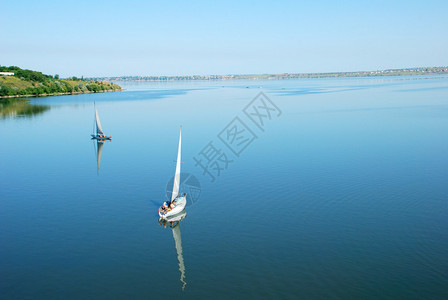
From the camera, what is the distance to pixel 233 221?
99.1 ft

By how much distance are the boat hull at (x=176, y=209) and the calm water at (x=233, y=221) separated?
93 centimetres

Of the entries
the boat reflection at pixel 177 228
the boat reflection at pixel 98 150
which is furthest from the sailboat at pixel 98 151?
the boat reflection at pixel 177 228

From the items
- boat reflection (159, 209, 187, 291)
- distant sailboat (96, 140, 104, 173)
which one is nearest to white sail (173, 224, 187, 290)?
boat reflection (159, 209, 187, 291)

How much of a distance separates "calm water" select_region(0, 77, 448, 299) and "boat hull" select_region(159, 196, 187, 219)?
0.93 m

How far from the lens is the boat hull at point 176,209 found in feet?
101

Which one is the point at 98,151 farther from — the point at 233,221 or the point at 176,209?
the point at 233,221

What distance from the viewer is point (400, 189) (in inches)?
1431

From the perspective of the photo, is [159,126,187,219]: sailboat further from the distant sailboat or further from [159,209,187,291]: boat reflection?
the distant sailboat

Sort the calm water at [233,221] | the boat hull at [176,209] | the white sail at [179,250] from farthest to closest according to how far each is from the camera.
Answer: the boat hull at [176,209], the white sail at [179,250], the calm water at [233,221]

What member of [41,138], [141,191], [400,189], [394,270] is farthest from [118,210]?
[41,138]

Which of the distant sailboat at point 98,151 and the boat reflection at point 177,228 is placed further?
the distant sailboat at point 98,151

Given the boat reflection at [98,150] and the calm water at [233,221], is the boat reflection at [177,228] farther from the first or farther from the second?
the boat reflection at [98,150]

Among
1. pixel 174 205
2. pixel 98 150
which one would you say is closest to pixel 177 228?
pixel 174 205

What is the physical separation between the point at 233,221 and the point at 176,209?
5.10 m
